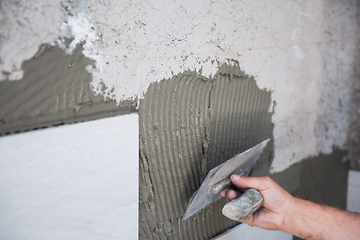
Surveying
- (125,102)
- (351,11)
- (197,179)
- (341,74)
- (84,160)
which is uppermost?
(351,11)

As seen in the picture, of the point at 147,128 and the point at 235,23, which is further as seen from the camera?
the point at 235,23

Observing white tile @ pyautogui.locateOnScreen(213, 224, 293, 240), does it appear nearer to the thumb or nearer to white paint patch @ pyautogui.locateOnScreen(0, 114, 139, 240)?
the thumb

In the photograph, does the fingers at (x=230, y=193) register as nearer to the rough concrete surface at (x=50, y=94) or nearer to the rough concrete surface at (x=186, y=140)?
the rough concrete surface at (x=186, y=140)

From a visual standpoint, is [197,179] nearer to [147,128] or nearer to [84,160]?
[147,128]

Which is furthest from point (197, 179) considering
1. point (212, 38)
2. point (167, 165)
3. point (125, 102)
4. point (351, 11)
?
point (351, 11)

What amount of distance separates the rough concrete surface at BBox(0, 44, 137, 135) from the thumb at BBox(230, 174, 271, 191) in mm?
570

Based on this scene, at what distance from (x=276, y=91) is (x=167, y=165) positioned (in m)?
0.84

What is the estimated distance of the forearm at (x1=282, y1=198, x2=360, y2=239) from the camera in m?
1.28

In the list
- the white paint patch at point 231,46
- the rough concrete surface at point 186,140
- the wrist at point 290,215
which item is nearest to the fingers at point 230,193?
the rough concrete surface at point 186,140

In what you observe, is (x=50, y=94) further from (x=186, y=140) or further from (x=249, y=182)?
(x=249, y=182)

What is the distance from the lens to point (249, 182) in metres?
1.16

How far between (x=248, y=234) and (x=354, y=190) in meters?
1.32

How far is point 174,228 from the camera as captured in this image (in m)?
1.19

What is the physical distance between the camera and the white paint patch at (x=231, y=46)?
31.7 inches
